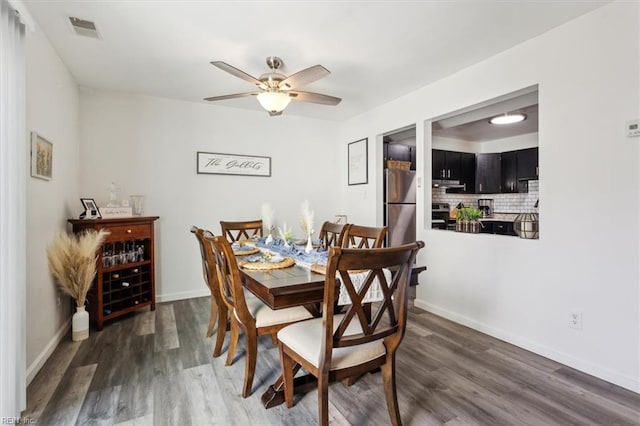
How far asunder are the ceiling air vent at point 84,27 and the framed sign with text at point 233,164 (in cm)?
175

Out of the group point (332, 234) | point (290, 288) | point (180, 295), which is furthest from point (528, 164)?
point (180, 295)

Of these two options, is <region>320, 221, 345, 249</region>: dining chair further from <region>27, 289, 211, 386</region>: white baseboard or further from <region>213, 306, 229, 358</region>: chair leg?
<region>27, 289, 211, 386</region>: white baseboard

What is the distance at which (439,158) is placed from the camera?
5.42 m

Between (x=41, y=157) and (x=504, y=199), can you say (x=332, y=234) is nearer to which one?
(x=41, y=157)

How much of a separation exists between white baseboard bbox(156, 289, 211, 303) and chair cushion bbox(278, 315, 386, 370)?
2717mm

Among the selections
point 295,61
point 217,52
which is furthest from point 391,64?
point 217,52

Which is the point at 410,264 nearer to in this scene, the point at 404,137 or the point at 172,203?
the point at 172,203

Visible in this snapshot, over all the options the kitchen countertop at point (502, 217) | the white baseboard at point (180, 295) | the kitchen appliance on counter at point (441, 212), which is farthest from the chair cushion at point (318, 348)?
the kitchen countertop at point (502, 217)

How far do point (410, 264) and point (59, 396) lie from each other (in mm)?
2228

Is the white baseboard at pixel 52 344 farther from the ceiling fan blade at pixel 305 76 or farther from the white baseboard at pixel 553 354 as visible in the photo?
the white baseboard at pixel 553 354

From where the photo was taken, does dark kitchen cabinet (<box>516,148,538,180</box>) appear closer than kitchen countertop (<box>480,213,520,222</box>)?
Yes

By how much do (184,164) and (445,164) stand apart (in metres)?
4.20

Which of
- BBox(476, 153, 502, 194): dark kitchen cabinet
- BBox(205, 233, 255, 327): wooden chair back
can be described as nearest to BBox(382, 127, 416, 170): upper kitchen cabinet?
BBox(476, 153, 502, 194): dark kitchen cabinet

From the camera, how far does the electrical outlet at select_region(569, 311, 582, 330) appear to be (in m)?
2.25
